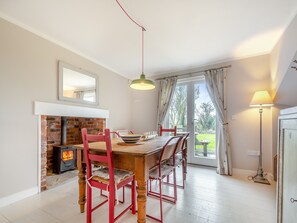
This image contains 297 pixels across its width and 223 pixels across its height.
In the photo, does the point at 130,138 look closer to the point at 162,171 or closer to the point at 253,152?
the point at 162,171

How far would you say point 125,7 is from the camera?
1.92 m

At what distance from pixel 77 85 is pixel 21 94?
3.35 ft

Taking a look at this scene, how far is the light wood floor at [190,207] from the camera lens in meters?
1.75

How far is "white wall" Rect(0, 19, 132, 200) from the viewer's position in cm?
208

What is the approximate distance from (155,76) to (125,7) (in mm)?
2582

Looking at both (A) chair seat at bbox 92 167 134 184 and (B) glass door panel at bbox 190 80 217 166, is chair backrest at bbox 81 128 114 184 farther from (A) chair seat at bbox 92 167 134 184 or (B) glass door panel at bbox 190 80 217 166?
(B) glass door panel at bbox 190 80 217 166

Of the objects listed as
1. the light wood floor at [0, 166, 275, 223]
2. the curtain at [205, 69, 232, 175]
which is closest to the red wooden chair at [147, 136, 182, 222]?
the light wood floor at [0, 166, 275, 223]

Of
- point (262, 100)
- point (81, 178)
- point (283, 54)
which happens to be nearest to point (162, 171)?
point (81, 178)

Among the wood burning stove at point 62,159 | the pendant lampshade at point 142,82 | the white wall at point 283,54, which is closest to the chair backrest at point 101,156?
the pendant lampshade at point 142,82

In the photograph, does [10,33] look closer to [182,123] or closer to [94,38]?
[94,38]

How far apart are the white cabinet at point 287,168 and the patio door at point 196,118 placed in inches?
93.3

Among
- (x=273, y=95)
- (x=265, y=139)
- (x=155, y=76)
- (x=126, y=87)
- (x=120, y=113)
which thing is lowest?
(x=265, y=139)

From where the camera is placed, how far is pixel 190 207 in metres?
1.97

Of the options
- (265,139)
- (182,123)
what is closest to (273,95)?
(265,139)
